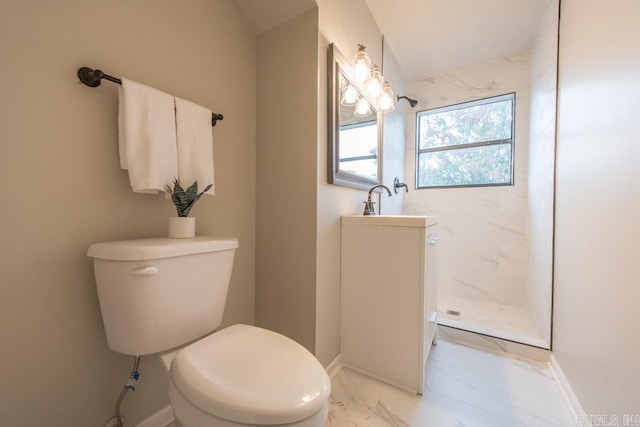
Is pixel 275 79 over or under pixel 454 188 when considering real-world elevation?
over

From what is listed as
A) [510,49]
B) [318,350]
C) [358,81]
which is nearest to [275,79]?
[358,81]

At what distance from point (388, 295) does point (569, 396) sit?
35.4 inches

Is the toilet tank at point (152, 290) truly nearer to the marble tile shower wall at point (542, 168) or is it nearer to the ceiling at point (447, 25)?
the ceiling at point (447, 25)

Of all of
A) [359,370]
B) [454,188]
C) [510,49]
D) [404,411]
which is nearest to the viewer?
[404,411]

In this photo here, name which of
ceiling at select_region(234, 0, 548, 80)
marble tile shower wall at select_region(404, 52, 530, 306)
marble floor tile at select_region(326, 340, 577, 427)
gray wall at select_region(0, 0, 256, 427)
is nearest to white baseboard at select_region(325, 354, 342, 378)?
marble floor tile at select_region(326, 340, 577, 427)

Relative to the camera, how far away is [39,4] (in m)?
0.68

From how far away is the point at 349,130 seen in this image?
56.6 inches

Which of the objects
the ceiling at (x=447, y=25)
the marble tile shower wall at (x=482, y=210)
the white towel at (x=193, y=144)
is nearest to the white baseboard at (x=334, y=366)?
the white towel at (x=193, y=144)

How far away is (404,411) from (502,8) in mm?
2505

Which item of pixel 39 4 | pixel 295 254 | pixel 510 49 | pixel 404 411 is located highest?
pixel 510 49

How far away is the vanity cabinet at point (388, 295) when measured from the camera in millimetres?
1142

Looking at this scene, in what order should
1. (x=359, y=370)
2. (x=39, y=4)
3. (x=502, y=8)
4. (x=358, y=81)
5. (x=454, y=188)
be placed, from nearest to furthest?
(x=39, y=4), (x=359, y=370), (x=358, y=81), (x=502, y=8), (x=454, y=188)

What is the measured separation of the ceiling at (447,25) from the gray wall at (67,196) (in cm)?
68

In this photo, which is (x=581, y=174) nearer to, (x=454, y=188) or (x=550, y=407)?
(x=550, y=407)
